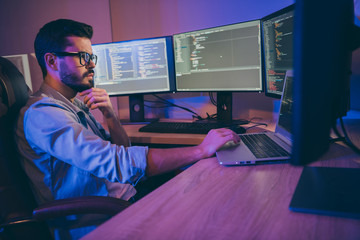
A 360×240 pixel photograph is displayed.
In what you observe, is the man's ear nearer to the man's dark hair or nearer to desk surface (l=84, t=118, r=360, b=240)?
the man's dark hair

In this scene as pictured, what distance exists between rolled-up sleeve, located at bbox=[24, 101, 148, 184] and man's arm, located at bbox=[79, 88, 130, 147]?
547mm

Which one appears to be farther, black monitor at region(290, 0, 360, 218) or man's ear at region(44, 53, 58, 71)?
man's ear at region(44, 53, 58, 71)

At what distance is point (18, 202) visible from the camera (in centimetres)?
81

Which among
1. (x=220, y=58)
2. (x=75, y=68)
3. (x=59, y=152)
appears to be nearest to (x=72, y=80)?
(x=75, y=68)

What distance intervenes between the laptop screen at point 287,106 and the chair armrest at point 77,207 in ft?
2.36

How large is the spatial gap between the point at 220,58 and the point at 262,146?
2.56 ft

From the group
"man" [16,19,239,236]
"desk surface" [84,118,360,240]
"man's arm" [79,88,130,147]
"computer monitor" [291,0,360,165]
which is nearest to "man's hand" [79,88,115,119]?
"man's arm" [79,88,130,147]

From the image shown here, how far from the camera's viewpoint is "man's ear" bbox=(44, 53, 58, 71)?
119 cm

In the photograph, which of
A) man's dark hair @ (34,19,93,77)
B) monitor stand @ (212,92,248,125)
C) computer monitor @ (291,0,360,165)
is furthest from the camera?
monitor stand @ (212,92,248,125)

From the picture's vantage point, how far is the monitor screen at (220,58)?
1486 mm

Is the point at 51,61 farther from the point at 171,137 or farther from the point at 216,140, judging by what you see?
the point at 216,140

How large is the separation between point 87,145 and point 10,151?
0.23 metres

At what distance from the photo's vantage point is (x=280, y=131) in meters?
1.13

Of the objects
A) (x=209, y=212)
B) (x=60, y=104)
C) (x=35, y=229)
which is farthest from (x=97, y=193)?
(x=209, y=212)
